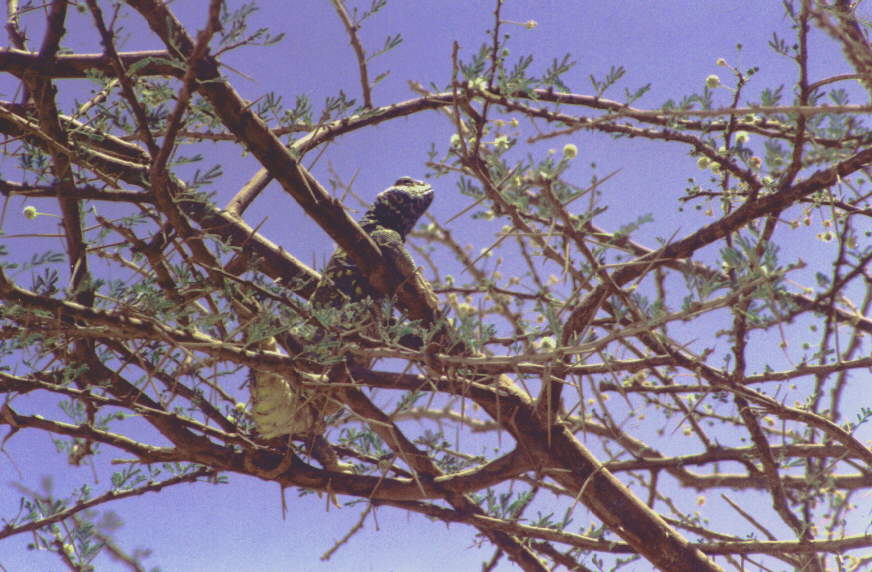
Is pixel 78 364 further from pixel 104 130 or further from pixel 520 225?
pixel 520 225

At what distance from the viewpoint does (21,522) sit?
2953 millimetres

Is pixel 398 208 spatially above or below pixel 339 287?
above

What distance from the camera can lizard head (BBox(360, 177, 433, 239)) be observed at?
374cm

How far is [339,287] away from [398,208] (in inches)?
25.9

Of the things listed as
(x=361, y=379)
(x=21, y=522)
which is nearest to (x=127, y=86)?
(x=361, y=379)

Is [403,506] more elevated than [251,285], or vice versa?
[251,285]

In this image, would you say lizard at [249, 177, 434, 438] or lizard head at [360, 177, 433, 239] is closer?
lizard at [249, 177, 434, 438]

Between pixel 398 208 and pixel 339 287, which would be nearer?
pixel 339 287

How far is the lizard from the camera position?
283 centimetres

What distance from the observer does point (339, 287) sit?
10.9 feet

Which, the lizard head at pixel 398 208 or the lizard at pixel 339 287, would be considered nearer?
the lizard at pixel 339 287

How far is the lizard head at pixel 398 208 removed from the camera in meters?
3.74

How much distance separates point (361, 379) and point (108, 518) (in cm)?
141

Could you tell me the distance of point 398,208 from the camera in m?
3.77
